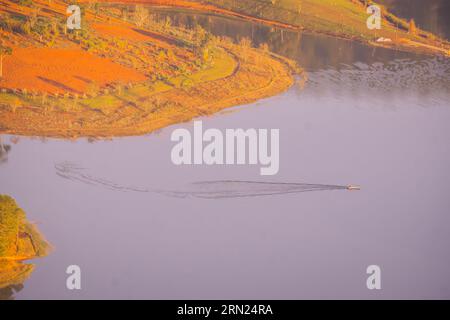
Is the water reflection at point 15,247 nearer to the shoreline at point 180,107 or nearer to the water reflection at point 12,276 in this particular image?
the water reflection at point 12,276

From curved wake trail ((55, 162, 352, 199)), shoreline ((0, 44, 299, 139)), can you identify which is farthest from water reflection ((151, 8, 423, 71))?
curved wake trail ((55, 162, 352, 199))

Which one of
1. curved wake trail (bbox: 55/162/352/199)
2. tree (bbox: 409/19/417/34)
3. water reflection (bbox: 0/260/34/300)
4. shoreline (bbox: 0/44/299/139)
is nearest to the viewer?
water reflection (bbox: 0/260/34/300)

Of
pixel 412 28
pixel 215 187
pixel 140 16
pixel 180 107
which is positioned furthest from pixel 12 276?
pixel 412 28

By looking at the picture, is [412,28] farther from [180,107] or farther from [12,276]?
[12,276]

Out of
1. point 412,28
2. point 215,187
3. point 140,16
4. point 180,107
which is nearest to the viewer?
point 215,187

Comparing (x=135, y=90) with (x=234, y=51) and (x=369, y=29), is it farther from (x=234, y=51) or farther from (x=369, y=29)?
(x=369, y=29)

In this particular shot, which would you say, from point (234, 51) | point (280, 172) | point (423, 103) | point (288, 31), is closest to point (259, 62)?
point (234, 51)

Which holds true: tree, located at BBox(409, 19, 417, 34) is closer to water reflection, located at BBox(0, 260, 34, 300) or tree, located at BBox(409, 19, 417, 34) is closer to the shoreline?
the shoreline

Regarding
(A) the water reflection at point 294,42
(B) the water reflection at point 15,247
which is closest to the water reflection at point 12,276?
(B) the water reflection at point 15,247
